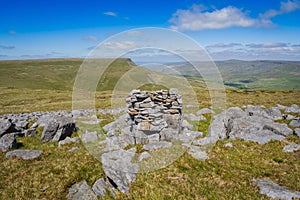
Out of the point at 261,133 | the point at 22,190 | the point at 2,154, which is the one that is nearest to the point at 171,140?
the point at 261,133

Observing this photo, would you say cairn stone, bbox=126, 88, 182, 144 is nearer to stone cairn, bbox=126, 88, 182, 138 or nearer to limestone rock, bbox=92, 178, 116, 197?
stone cairn, bbox=126, 88, 182, 138

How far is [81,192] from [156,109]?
10.6 meters

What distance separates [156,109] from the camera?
59.2 feet

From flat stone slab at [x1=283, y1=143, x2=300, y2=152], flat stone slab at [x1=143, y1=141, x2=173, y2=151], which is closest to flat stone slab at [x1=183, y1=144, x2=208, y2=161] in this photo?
flat stone slab at [x1=143, y1=141, x2=173, y2=151]

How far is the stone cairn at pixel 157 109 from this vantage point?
17.8 metres

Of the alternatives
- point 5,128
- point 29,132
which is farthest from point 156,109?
point 5,128

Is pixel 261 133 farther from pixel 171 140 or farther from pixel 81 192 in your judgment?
pixel 81 192

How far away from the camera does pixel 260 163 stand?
39.1 ft

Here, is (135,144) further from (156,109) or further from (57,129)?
(57,129)

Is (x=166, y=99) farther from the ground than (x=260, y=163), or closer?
farther from the ground

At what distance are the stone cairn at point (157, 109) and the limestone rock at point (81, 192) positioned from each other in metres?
8.77

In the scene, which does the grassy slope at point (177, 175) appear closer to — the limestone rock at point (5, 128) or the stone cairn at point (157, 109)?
the limestone rock at point (5, 128)

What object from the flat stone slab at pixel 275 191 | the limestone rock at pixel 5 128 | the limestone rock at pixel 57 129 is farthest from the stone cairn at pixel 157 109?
the limestone rock at pixel 5 128

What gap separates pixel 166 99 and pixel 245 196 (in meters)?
11.0
